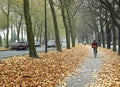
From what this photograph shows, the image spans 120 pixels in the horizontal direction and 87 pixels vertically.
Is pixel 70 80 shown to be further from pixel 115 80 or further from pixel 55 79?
pixel 115 80

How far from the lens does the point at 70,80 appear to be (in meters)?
17.3

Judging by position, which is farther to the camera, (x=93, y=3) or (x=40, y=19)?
(x=40, y=19)

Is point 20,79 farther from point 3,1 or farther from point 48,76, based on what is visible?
point 3,1

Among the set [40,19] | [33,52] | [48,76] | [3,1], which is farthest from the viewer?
[40,19]

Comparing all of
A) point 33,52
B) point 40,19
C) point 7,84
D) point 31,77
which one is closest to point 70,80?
point 31,77

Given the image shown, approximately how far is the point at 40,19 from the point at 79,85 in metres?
76.3

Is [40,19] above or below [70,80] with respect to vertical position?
above

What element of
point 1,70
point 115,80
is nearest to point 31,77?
point 1,70

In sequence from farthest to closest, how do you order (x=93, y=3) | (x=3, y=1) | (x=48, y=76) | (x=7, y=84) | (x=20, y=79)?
(x=3, y=1)
(x=93, y=3)
(x=48, y=76)
(x=20, y=79)
(x=7, y=84)

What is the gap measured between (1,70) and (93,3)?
116 feet

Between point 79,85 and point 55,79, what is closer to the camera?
point 79,85

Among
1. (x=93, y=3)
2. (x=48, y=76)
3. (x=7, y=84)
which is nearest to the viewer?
(x=7, y=84)

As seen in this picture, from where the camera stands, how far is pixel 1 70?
62.3 feet

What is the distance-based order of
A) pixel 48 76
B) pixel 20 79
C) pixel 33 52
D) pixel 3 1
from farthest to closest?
pixel 3 1 → pixel 33 52 → pixel 48 76 → pixel 20 79
